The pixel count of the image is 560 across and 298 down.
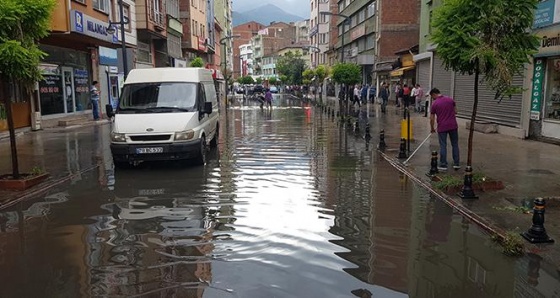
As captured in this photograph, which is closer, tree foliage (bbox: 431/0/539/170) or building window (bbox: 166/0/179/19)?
tree foliage (bbox: 431/0/539/170)

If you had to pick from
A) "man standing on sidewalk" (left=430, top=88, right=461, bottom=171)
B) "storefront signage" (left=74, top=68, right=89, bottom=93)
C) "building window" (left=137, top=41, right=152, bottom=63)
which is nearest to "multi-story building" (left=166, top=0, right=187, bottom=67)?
"building window" (left=137, top=41, right=152, bottom=63)

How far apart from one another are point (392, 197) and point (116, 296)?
5.32 meters

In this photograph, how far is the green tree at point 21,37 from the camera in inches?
343

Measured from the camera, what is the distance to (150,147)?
1089cm


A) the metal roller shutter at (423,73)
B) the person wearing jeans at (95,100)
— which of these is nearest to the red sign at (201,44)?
the metal roller shutter at (423,73)

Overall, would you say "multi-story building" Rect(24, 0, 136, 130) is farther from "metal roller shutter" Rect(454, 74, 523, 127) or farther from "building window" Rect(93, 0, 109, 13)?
"metal roller shutter" Rect(454, 74, 523, 127)

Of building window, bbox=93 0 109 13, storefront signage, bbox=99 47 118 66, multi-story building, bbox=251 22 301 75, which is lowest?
storefront signage, bbox=99 47 118 66

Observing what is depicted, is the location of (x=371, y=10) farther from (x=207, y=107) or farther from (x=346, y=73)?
(x=207, y=107)

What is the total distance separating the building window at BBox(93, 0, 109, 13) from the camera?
78.2 feet

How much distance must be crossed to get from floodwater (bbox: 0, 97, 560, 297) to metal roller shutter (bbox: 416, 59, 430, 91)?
19.5 meters

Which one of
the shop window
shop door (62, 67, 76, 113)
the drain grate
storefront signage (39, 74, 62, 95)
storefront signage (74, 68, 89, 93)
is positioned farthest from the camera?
storefront signage (74, 68, 89, 93)

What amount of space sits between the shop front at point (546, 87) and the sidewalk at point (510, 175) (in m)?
0.59

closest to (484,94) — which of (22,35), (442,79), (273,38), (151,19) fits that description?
(442,79)

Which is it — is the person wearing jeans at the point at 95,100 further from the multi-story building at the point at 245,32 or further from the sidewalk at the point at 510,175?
the multi-story building at the point at 245,32
